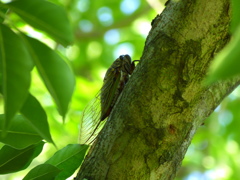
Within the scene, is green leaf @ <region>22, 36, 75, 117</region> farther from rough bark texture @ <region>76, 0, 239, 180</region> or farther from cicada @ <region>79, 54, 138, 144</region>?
cicada @ <region>79, 54, 138, 144</region>

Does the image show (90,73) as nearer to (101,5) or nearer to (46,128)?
(101,5)

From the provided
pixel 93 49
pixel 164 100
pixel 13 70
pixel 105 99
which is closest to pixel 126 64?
pixel 105 99


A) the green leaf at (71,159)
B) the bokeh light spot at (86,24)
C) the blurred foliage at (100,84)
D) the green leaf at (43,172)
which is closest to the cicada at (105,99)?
the green leaf at (71,159)

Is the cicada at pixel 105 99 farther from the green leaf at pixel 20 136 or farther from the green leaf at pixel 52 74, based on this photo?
the green leaf at pixel 52 74

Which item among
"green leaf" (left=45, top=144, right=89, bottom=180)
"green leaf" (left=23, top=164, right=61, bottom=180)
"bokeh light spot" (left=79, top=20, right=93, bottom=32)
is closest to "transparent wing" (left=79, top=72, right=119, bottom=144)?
"green leaf" (left=45, top=144, right=89, bottom=180)

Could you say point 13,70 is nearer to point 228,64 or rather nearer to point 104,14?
point 228,64
